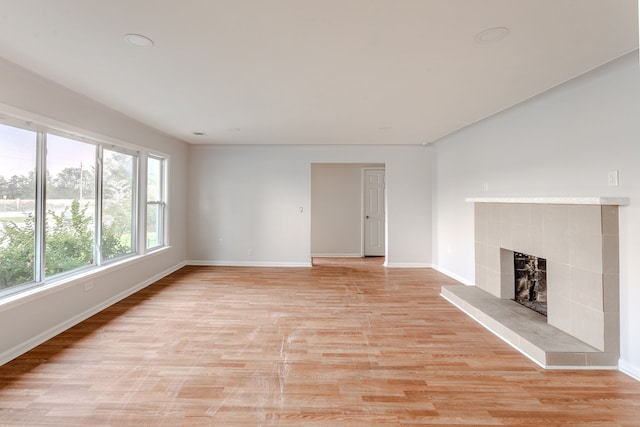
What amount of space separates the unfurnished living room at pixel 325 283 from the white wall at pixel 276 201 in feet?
3.93

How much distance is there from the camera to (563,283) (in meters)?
2.61

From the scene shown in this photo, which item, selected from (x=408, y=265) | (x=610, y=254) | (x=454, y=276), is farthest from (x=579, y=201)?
(x=408, y=265)

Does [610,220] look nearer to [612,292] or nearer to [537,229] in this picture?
[612,292]

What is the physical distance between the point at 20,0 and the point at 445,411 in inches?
135

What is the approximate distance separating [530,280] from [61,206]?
5.32 meters

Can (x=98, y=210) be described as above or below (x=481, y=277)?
above

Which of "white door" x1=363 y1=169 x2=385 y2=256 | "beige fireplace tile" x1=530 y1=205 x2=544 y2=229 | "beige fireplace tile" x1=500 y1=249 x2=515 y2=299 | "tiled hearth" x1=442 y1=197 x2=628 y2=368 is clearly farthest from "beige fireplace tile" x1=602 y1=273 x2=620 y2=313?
"white door" x1=363 y1=169 x2=385 y2=256

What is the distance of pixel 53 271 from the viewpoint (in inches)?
118

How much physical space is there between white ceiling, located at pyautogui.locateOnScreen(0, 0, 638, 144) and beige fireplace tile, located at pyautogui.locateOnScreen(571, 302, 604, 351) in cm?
197

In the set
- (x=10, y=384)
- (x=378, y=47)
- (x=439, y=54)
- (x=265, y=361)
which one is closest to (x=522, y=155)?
(x=439, y=54)

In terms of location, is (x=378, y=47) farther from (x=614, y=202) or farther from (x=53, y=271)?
(x=53, y=271)

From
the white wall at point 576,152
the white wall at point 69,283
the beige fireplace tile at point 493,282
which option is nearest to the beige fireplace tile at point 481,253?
the beige fireplace tile at point 493,282

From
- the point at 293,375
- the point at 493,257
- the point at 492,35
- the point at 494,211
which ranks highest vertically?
the point at 492,35

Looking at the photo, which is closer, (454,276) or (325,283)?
(325,283)
